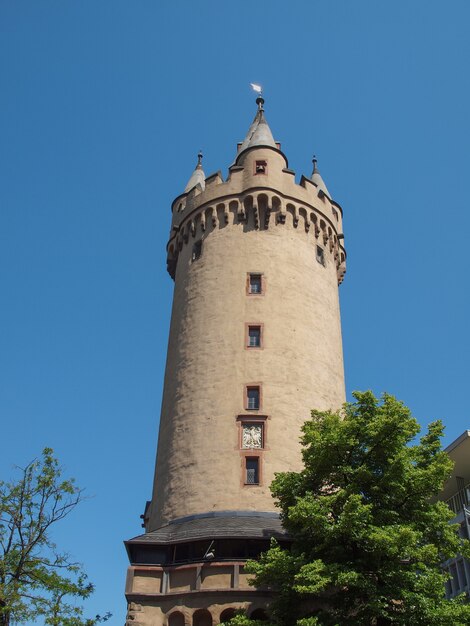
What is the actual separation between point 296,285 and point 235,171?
7.24m

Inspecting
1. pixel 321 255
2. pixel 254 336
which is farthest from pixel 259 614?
pixel 321 255

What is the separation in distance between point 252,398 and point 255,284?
5675 mm

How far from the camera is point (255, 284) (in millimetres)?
32188

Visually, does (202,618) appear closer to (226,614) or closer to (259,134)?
(226,614)

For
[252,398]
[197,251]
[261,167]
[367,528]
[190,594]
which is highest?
[261,167]

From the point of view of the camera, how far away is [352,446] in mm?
20484

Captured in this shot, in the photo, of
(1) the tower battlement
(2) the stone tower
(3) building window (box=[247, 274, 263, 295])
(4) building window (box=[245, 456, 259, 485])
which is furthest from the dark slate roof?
(1) the tower battlement

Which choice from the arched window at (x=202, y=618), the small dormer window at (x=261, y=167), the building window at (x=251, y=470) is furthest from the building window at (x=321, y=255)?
the arched window at (x=202, y=618)

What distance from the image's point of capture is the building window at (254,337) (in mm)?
30297

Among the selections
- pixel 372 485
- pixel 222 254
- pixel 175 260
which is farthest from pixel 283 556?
pixel 175 260

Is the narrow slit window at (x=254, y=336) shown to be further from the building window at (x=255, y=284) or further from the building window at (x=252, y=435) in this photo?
the building window at (x=252, y=435)

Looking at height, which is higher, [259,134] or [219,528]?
[259,134]

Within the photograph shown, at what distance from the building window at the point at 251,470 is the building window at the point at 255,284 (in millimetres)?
7837

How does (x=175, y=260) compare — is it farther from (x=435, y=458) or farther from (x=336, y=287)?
(x=435, y=458)
